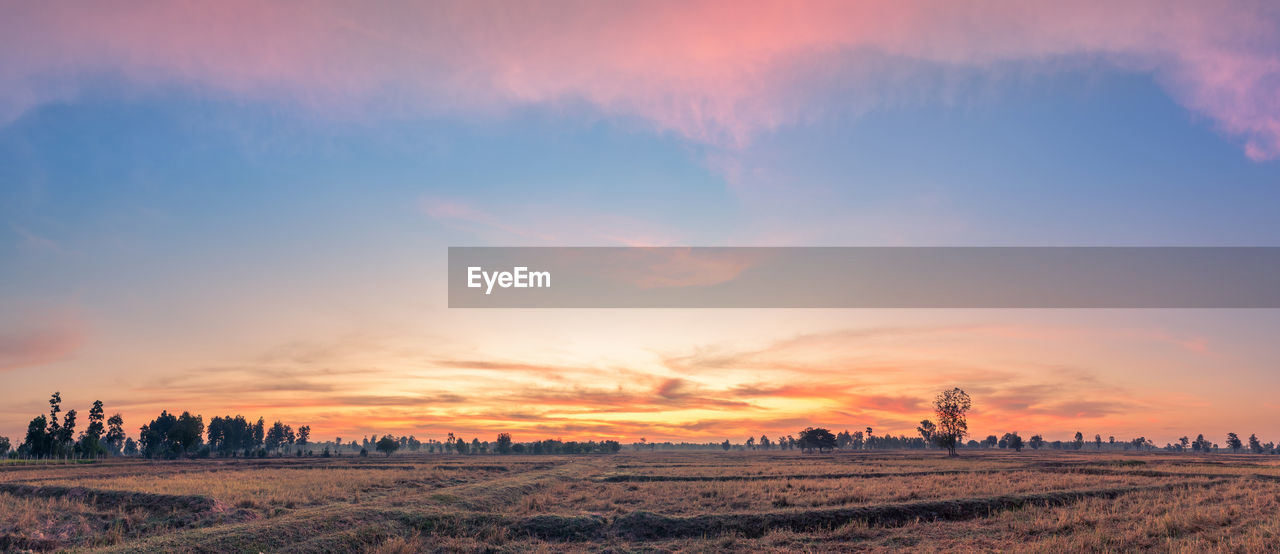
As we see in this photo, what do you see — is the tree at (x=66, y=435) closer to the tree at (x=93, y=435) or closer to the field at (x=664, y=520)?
the tree at (x=93, y=435)

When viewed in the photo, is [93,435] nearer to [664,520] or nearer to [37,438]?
[37,438]

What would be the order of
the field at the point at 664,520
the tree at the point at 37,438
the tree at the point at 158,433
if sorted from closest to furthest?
the field at the point at 664,520
the tree at the point at 37,438
the tree at the point at 158,433

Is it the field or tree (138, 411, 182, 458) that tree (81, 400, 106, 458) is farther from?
the field

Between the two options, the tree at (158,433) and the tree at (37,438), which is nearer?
the tree at (37,438)

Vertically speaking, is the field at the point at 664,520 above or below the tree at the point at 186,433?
above

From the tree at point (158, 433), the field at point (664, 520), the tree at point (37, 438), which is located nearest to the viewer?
the field at point (664, 520)

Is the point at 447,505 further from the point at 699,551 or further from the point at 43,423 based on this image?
the point at 43,423

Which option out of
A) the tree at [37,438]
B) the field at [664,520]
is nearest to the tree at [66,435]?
the tree at [37,438]

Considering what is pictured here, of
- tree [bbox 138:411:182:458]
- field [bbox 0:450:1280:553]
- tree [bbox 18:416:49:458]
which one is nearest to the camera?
field [bbox 0:450:1280:553]

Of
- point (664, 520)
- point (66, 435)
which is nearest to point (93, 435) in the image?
point (66, 435)

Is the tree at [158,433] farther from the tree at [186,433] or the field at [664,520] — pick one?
the field at [664,520]

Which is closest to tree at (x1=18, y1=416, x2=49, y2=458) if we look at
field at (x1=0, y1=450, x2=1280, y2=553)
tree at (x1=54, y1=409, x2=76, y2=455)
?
tree at (x1=54, y1=409, x2=76, y2=455)

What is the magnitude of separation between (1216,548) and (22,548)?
45605 millimetres

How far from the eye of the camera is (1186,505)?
112 ft
